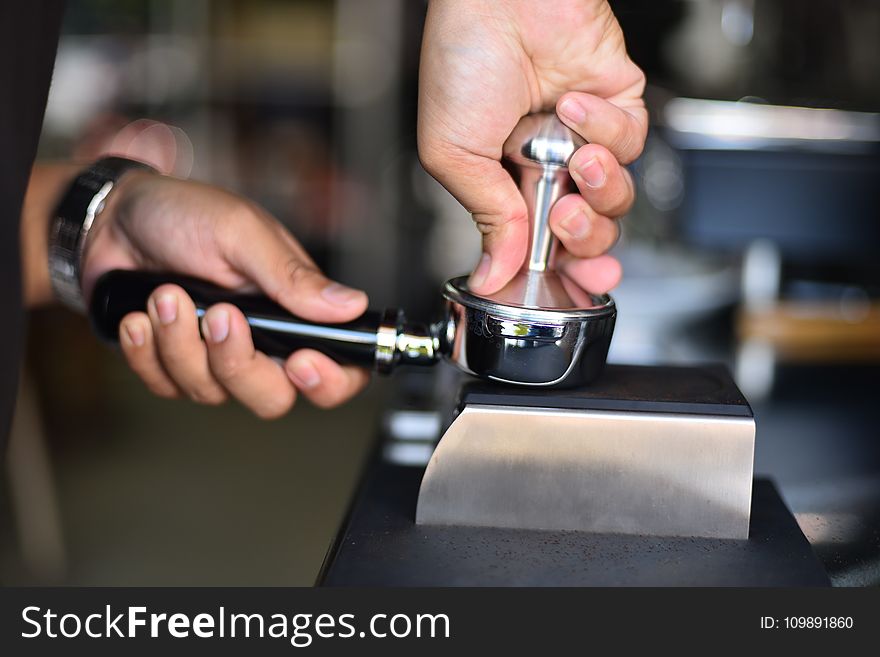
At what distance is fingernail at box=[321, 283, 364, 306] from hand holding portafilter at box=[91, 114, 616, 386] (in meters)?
0.03

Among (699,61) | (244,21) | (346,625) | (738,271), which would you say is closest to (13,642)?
(346,625)

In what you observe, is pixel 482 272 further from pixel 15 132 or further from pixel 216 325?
pixel 15 132

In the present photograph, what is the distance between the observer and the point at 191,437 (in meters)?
2.96

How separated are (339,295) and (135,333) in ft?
0.56

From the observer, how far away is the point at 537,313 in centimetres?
57

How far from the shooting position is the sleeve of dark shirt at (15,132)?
2.17 ft

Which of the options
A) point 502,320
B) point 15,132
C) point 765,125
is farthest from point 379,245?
point 502,320

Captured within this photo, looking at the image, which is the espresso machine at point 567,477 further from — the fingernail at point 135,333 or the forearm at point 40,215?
the forearm at point 40,215

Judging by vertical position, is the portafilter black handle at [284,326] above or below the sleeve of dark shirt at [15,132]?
below

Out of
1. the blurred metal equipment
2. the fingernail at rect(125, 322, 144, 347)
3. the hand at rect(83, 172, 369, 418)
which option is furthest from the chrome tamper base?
the blurred metal equipment

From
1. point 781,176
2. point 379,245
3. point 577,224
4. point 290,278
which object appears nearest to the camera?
point 577,224

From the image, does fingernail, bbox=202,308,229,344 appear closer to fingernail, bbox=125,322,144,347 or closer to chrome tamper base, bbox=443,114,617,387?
fingernail, bbox=125,322,144,347

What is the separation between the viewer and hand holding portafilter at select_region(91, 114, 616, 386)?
57cm

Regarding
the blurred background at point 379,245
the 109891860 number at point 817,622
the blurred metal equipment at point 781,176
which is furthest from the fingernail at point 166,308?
the blurred metal equipment at point 781,176
